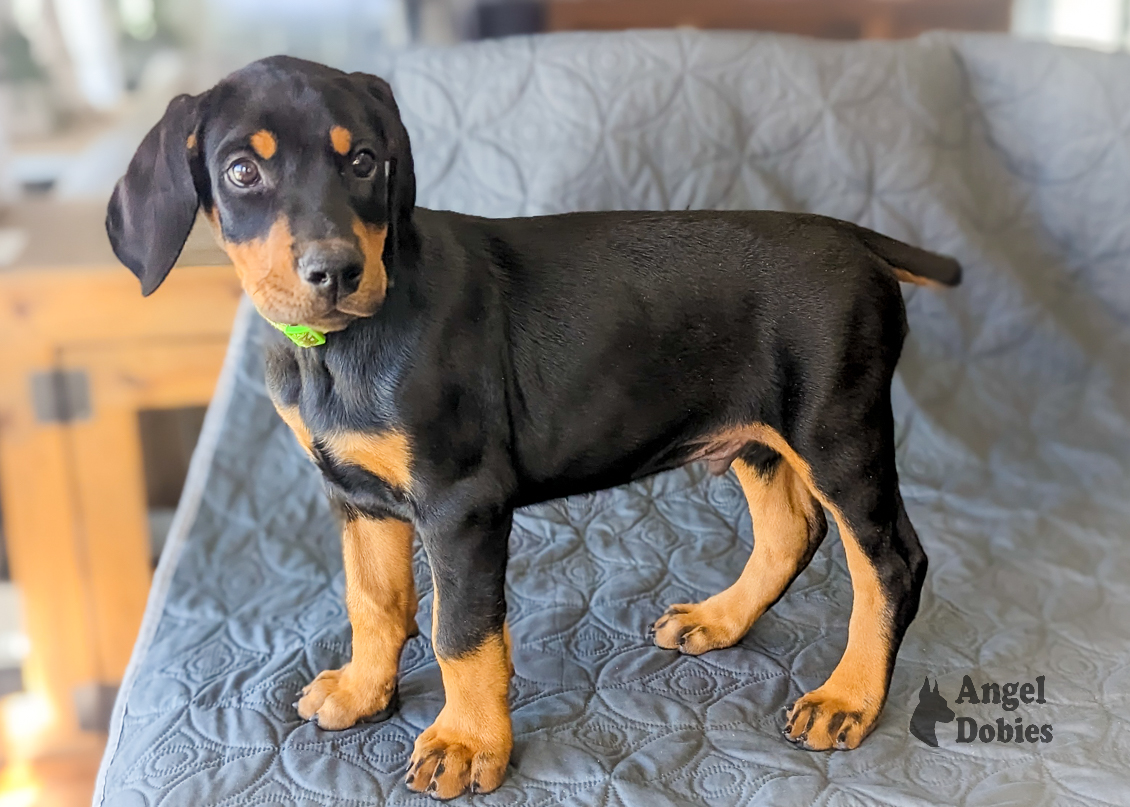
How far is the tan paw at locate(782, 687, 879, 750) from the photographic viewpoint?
129cm

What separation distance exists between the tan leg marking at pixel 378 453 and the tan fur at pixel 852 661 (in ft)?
1.38

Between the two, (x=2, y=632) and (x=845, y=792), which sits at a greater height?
(x=845, y=792)

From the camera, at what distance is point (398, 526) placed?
1.36 metres

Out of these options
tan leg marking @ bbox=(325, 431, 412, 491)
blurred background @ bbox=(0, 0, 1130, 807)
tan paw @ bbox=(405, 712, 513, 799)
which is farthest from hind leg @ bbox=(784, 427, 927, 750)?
blurred background @ bbox=(0, 0, 1130, 807)

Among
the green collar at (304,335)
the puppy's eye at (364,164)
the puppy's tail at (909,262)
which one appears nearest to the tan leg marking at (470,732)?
the green collar at (304,335)

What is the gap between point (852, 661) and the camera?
133cm

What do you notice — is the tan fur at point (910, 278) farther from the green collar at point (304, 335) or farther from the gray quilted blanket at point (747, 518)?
the green collar at point (304, 335)

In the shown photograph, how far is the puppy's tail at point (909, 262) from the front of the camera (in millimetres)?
1307

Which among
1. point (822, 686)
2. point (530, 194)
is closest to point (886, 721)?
point (822, 686)

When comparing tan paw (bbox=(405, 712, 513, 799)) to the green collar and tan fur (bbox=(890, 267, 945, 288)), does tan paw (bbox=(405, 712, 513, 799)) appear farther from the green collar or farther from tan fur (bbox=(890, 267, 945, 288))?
tan fur (bbox=(890, 267, 945, 288))

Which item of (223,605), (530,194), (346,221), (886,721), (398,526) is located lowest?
(223,605)

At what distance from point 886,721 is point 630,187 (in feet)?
3.81

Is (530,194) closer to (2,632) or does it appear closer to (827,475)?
(827,475)

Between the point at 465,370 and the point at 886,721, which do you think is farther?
the point at 886,721
